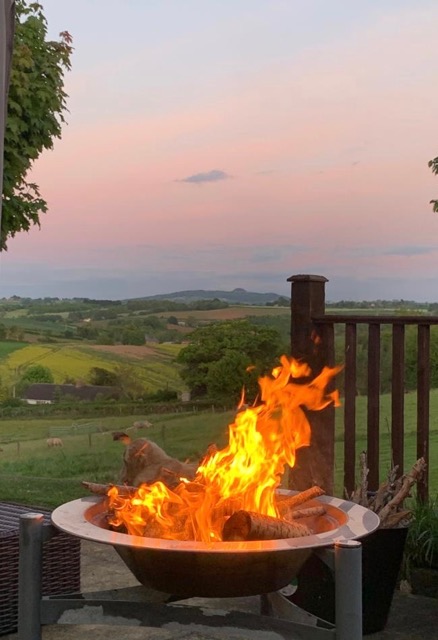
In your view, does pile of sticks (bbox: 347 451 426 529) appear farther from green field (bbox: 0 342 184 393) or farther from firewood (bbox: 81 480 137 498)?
green field (bbox: 0 342 184 393)

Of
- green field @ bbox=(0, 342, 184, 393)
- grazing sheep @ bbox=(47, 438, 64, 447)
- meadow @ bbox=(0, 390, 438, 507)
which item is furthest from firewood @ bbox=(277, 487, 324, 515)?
grazing sheep @ bbox=(47, 438, 64, 447)

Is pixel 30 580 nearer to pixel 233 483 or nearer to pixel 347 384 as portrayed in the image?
pixel 233 483

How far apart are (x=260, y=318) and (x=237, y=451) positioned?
3594 millimetres

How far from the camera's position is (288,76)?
18.8 ft

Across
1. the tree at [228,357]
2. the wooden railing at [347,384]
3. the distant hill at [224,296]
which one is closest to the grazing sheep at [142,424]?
the tree at [228,357]

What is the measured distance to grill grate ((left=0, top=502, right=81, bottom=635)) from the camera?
2.41 meters

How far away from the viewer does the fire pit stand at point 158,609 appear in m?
1.51

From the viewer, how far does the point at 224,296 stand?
581 cm

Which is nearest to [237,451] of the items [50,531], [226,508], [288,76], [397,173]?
[226,508]

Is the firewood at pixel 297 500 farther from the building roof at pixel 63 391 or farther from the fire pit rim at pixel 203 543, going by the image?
the building roof at pixel 63 391

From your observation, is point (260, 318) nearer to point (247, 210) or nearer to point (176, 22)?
point (247, 210)

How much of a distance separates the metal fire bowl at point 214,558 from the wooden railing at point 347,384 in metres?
1.37

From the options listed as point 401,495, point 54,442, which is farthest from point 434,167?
point 401,495

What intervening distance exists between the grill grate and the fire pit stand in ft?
2.15
